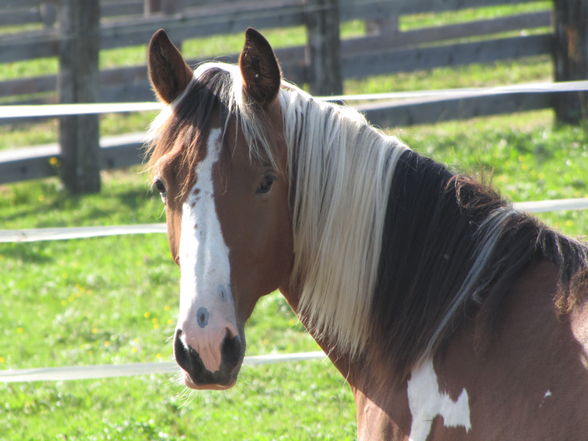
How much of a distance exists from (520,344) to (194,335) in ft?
2.79

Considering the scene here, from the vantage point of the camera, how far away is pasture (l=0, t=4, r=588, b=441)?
4.22m

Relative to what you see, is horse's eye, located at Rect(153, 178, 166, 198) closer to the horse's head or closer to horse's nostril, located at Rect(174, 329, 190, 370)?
the horse's head

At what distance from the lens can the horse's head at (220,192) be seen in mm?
2084

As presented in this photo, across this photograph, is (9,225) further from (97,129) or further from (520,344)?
(520,344)

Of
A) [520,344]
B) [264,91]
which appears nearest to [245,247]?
[264,91]

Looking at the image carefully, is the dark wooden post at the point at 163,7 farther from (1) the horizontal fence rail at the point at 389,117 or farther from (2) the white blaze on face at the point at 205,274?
(2) the white blaze on face at the point at 205,274

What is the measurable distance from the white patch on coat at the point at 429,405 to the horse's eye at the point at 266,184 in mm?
664

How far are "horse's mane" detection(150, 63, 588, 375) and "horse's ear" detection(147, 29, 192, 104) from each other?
49 mm

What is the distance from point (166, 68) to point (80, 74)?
5718 mm

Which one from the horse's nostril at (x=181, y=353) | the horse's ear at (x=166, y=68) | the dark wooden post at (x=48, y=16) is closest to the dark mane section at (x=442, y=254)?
the horse's nostril at (x=181, y=353)

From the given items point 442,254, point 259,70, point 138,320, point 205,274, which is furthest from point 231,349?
point 138,320

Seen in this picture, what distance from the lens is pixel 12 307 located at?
230 inches

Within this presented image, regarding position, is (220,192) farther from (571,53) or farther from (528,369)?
(571,53)

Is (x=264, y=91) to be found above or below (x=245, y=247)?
above
